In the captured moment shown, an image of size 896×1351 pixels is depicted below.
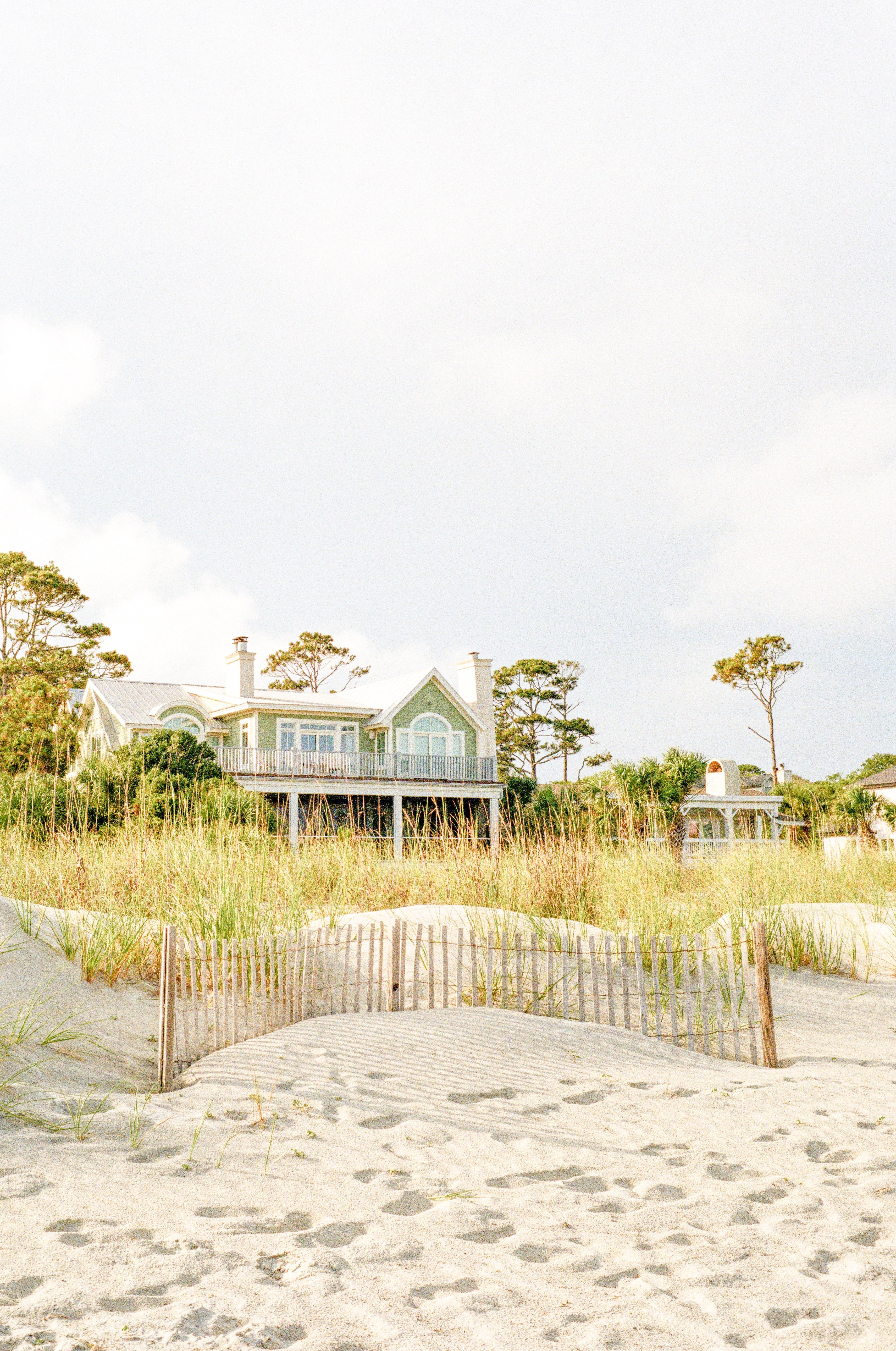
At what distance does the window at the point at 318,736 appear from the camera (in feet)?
102

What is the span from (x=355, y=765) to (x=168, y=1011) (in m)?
23.5

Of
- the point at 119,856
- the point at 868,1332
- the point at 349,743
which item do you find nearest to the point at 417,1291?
the point at 868,1332

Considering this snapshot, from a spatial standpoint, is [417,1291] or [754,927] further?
[754,927]

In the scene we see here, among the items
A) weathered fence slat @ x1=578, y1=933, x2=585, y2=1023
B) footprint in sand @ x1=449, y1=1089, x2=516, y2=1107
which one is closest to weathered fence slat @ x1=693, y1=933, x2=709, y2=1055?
weathered fence slat @ x1=578, y1=933, x2=585, y2=1023

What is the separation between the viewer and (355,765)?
1154 inches

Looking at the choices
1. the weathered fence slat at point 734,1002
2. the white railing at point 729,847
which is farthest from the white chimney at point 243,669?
the weathered fence slat at point 734,1002

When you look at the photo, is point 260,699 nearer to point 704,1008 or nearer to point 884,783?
point 704,1008

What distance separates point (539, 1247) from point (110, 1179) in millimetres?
1814

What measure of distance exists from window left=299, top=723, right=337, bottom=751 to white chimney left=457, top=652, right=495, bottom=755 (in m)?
5.04

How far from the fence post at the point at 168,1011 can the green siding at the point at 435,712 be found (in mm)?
25814

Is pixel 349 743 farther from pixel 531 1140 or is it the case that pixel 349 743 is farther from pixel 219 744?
pixel 531 1140

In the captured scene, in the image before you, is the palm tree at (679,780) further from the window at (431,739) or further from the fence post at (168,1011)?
the fence post at (168,1011)

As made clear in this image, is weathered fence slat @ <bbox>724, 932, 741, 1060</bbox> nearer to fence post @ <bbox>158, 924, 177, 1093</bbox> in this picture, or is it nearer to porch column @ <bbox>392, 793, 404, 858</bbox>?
fence post @ <bbox>158, 924, 177, 1093</bbox>

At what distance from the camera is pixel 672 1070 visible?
648cm
